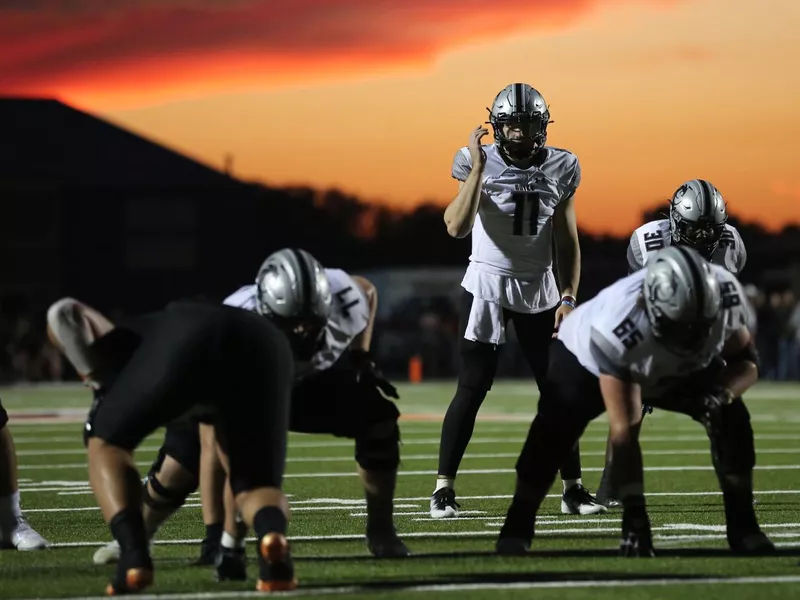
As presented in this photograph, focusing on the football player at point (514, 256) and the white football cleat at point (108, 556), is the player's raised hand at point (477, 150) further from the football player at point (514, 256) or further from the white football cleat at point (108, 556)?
the white football cleat at point (108, 556)

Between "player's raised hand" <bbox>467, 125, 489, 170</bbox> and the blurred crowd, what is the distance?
737 inches

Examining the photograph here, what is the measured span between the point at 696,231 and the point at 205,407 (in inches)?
128

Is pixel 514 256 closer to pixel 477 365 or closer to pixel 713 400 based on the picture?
pixel 477 365

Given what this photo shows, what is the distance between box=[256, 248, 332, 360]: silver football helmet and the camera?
21.4 feet

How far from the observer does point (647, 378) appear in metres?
6.83

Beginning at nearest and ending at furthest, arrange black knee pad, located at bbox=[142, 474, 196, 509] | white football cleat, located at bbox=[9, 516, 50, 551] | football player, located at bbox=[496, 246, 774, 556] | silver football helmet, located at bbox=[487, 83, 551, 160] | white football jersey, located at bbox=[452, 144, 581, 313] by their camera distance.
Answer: football player, located at bbox=[496, 246, 774, 556] → black knee pad, located at bbox=[142, 474, 196, 509] → white football cleat, located at bbox=[9, 516, 50, 551] → silver football helmet, located at bbox=[487, 83, 551, 160] → white football jersey, located at bbox=[452, 144, 581, 313]

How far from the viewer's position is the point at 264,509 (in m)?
6.17

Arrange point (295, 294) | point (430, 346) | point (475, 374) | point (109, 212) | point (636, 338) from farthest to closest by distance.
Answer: point (109, 212) < point (430, 346) < point (475, 374) < point (636, 338) < point (295, 294)

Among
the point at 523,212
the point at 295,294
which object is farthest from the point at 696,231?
the point at 295,294

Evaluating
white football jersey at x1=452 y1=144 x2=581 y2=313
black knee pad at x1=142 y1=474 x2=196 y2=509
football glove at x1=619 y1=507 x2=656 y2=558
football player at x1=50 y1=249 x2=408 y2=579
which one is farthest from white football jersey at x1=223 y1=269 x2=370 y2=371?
white football jersey at x1=452 y1=144 x2=581 y2=313

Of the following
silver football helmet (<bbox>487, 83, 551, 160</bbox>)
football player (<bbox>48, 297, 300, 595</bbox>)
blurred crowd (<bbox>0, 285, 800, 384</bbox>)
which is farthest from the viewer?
blurred crowd (<bbox>0, 285, 800, 384</bbox>)

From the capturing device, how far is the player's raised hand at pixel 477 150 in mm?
8750

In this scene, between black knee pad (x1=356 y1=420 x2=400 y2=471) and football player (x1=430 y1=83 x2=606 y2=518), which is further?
football player (x1=430 y1=83 x2=606 y2=518)

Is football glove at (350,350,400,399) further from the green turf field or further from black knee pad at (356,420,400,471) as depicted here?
the green turf field
